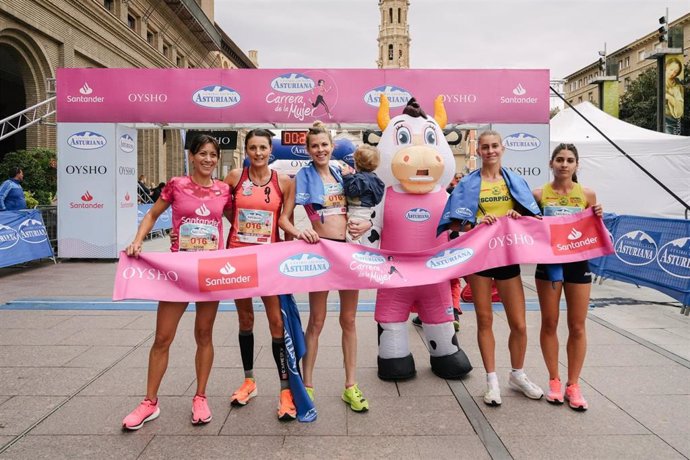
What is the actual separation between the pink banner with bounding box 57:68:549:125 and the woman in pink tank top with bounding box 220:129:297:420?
772cm

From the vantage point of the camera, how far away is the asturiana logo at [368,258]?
3764 millimetres

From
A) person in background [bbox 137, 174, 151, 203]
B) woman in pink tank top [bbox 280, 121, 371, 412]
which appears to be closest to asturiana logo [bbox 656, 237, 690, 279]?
woman in pink tank top [bbox 280, 121, 371, 412]

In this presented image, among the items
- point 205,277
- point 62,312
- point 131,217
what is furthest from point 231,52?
point 205,277

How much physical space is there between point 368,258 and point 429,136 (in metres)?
1.24

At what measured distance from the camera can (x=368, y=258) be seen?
3805mm

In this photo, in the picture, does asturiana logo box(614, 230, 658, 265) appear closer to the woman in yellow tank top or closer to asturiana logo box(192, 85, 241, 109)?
the woman in yellow tank top

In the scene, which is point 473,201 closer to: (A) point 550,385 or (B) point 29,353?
(A) point 550,385

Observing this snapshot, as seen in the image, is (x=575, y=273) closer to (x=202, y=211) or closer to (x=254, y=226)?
(x=254, y=226)

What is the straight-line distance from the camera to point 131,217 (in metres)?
12.2

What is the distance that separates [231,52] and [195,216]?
1984 inches

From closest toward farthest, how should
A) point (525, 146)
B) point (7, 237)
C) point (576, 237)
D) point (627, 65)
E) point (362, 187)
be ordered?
point (362, 187) → point (576, 237) → point (7, 237) → point (525, 146) → point (627, 65)

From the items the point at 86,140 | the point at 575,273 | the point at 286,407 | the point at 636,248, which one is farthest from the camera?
the point at 86,140

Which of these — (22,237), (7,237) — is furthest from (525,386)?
(22,237)

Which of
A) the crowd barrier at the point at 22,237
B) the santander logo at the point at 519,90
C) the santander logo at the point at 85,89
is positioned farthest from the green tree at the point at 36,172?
the santander logo at the point at 519,90
